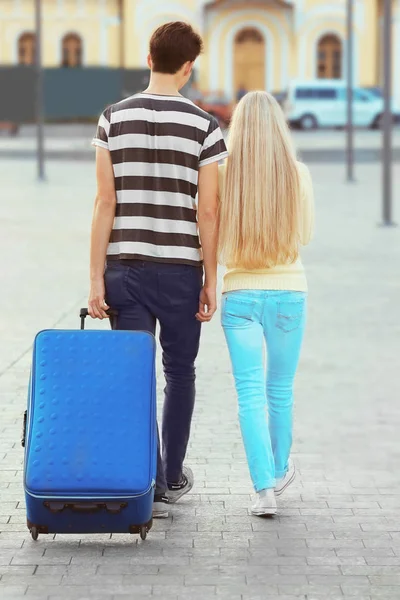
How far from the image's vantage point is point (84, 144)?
38.0 m

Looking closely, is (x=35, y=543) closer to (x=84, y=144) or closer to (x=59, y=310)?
(x=59, y=310)

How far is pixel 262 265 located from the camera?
5.10 m

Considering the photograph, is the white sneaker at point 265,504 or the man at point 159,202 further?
the white sneaker at point 265,504

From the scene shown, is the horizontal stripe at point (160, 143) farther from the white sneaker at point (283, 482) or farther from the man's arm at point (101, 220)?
the white sneaker at point (283, 482)

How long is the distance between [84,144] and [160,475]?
33216 millimetres

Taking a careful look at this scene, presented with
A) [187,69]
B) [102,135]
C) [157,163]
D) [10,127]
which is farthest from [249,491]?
[10,127]

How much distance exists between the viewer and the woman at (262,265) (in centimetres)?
503

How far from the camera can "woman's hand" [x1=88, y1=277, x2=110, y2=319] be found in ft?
16.4

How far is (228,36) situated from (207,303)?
52716 mm

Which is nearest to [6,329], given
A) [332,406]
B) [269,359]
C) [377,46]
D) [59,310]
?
[59,310]

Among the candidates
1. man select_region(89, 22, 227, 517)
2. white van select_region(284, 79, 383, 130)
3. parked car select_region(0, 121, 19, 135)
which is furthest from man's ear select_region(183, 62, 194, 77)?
white van select_region(284, 79, 383, 130)

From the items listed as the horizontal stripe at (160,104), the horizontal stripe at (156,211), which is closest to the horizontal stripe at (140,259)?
the horizontal stripe at (156,211)

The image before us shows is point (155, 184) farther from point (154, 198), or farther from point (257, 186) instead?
point (257, 186)

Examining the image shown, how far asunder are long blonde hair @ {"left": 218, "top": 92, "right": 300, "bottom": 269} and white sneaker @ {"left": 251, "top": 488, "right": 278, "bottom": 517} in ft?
2.61
